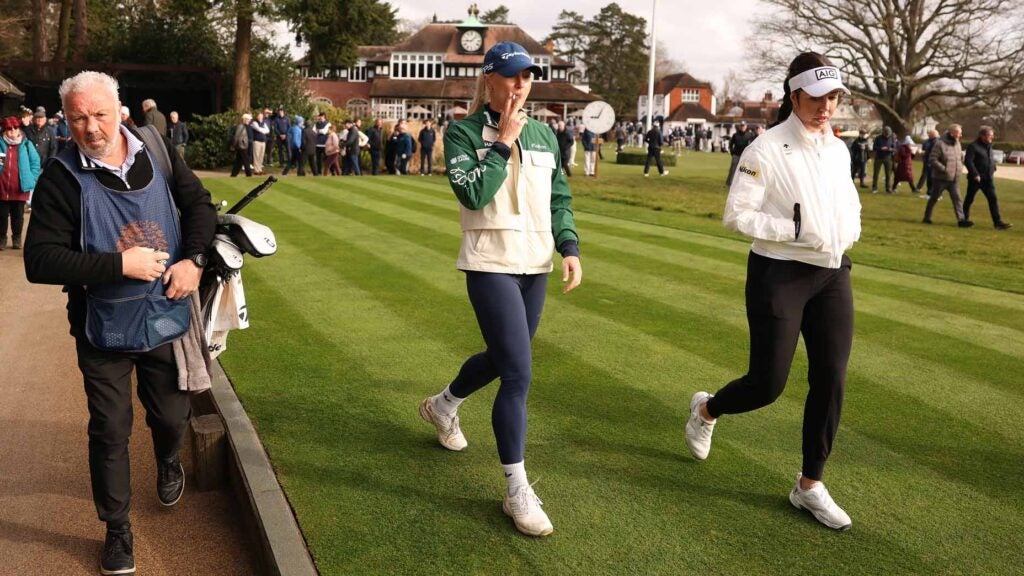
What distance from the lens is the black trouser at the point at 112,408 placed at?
150 inches

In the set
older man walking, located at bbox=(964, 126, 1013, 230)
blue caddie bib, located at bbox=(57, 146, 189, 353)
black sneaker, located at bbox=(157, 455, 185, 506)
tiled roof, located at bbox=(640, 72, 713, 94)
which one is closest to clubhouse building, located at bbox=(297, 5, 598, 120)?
tiled roof, located at bbox=(640, 72, 713, 94)

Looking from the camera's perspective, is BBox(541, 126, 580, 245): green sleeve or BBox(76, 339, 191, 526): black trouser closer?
BBox(76, 339, 191, 526): black trouser

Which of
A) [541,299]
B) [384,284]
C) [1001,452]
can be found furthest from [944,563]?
[384,284]

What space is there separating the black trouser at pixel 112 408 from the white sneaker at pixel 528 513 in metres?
1.59

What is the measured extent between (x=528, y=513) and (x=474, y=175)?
1.47 metres

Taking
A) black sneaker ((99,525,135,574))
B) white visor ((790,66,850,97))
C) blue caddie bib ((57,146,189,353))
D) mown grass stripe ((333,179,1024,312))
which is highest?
white visor ((790,66,850,97))

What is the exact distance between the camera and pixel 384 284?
388 inches

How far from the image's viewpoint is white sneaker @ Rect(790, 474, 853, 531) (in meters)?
4.09

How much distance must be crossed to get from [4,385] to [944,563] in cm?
615

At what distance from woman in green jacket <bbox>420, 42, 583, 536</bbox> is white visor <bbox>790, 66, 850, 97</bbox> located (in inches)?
45.6

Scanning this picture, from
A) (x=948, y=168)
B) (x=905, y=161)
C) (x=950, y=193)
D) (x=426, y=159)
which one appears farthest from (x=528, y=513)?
(x=426, y=159)

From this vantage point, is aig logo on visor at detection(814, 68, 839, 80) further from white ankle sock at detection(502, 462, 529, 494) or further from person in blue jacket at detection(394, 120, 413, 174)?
person in blue jacket at detection(394, 120, 413, 174)

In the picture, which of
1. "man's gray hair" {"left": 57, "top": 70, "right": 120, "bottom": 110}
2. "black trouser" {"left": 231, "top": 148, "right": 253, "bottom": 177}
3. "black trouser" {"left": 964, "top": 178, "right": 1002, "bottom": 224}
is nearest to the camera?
"man's gray hair" {"left": 57, "top": 70, "right": 120, "bottom": 110}

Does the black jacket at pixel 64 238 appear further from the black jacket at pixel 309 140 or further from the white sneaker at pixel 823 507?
the black jacket at pixel 309 140
